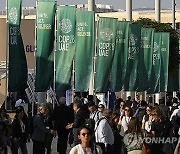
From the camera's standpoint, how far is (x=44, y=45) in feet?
84.8

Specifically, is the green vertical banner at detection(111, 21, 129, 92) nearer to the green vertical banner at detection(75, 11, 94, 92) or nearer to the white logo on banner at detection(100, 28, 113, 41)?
the white logo on banner at detection(100, 28, 113, 41)

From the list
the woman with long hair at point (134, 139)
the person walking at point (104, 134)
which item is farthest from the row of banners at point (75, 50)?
the woman with long hair at point (134, 139)

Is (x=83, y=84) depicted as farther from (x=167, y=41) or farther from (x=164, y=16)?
(x=164, y=16)

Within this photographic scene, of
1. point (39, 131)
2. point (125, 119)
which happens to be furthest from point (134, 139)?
point (39, 131)

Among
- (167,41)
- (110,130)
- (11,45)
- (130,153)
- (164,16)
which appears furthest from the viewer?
(164,16)

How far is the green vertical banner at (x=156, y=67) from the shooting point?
37.0m

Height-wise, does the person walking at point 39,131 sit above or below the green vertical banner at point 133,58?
below

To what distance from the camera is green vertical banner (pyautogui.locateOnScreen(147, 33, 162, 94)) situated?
37.0 m

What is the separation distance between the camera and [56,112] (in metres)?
22.5

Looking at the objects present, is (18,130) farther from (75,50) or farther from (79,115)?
(75,50)

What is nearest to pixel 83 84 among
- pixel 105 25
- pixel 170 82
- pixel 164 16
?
pixel 105 25

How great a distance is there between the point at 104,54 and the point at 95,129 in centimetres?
1265

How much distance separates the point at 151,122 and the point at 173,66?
31135 mm

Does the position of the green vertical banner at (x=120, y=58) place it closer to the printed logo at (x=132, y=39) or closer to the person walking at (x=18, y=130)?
the printed logo at (x=132, y=39)
